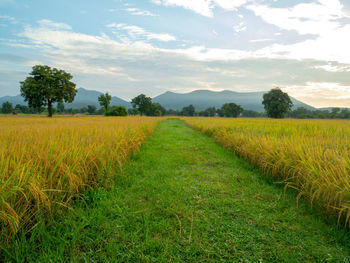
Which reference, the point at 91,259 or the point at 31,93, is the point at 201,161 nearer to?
the point at 91,259

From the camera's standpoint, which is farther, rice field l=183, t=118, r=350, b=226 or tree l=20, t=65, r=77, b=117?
tree l=20, t=65, r=77, b=117

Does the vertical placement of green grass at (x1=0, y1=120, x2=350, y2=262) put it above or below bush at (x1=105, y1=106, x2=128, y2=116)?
below

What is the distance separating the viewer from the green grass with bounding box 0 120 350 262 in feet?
5.54

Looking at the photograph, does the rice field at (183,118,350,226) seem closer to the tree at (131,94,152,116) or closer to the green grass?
the green grass

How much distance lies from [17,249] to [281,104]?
5428cm

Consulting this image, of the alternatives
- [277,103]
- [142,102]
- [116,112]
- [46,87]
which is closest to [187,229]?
[46,87]

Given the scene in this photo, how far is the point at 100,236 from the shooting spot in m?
1.91

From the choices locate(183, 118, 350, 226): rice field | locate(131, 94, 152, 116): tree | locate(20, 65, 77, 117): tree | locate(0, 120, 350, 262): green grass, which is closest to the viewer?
locate(0, 120, 350, 262): green grass

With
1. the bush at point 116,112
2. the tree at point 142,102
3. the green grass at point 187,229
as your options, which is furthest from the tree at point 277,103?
the green grass at point 187,229

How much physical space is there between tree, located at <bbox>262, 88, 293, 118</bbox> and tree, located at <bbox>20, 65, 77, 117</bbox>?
163ft

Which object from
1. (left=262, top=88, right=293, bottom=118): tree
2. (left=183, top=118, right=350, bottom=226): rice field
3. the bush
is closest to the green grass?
(left=183, top=118, right=350, bottom=226): rice field

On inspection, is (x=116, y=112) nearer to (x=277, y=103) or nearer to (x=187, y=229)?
(x=277, y=103)

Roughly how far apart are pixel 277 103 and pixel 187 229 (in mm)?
52838

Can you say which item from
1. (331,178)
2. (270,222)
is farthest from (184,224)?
(331,178)
